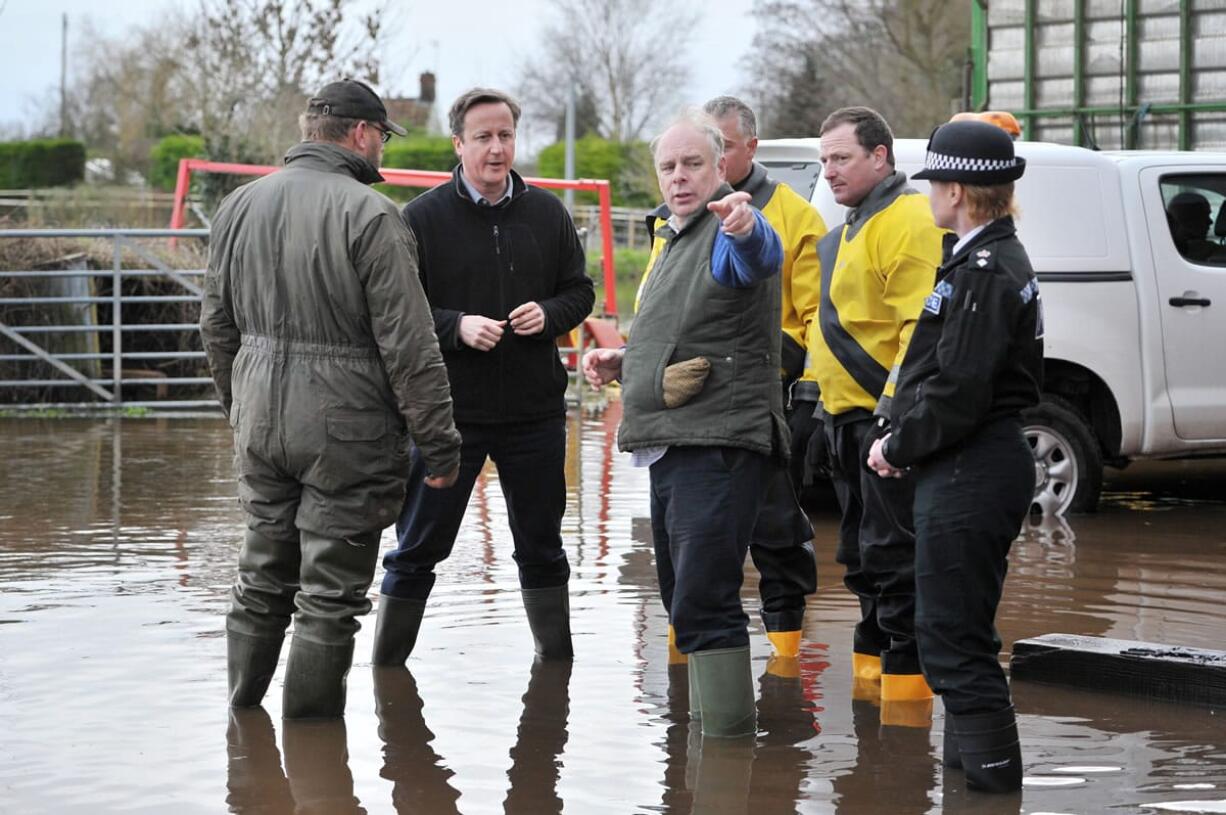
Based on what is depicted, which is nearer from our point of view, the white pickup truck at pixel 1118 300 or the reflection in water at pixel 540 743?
the reflection in water at pixel 540 743

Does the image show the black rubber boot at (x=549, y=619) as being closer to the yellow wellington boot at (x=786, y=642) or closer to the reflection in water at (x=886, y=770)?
the yellow wellington boot at (x=786, y=642)

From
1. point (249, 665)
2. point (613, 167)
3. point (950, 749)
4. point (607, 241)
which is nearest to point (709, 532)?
point (950, 749)

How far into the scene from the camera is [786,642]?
260 inches

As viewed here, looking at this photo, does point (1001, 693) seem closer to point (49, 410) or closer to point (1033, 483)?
point (1033, 483)

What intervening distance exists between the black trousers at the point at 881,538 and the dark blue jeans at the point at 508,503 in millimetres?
1018

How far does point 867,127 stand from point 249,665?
265cm

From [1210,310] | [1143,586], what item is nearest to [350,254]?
[1143,586]

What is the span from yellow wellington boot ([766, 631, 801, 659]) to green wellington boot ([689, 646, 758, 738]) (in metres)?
1.14

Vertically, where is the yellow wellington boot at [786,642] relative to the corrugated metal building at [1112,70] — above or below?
below

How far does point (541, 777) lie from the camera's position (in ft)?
16.7

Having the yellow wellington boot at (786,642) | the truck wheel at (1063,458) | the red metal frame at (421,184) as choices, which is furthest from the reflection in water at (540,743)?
the red metal frame at (421,184)

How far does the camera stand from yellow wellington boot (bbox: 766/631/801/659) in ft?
21.7

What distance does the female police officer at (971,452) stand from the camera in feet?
15.7

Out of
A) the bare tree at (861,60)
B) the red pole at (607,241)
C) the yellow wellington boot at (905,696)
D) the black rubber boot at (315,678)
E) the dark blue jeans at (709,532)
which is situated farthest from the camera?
the bare tree at (861,60)
